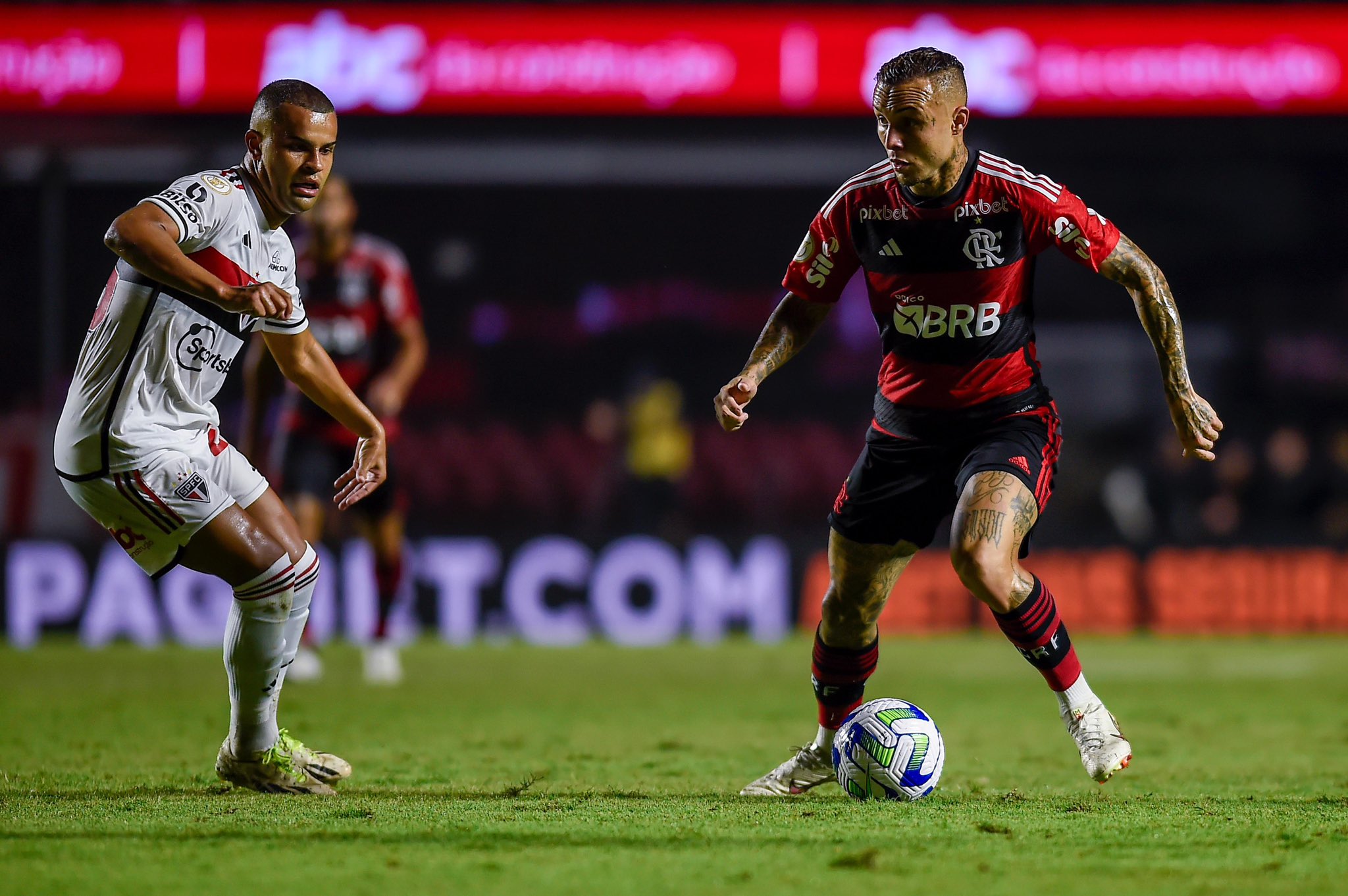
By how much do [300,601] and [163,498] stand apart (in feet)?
1.86

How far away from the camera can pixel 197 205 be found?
14.4 feet

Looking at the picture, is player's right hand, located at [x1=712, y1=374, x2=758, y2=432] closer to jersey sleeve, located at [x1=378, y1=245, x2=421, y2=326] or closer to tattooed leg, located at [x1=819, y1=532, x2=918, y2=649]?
tattooed leg, located at [x1=819, y1=532, x2=918, y2=649]

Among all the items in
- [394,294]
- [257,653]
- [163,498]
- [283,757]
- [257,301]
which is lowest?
[283,757]

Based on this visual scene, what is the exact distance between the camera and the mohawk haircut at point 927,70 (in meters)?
4.59

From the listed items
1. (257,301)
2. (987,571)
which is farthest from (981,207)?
(257,301)

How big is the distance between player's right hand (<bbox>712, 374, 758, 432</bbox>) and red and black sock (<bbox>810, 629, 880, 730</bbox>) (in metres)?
0.86

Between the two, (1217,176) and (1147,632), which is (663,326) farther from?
(1147,632)

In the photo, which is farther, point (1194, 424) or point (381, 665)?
point (381, 665)

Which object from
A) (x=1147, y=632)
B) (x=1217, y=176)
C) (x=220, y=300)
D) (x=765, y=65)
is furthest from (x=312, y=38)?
(x=1217, y=176)

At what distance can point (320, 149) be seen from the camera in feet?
15.1

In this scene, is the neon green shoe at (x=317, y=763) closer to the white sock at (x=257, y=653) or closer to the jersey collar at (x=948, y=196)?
the white sock at (x=257, y=653)

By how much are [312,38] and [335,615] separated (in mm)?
5234

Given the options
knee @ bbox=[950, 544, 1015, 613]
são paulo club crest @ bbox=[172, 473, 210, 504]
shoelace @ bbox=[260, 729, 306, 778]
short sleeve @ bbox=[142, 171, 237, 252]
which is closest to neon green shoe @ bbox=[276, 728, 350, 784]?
shoelace @ bbox=[260, 729, 306, 778]

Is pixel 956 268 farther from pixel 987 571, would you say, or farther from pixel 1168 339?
pixel 987 571
